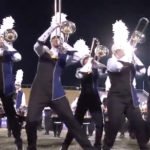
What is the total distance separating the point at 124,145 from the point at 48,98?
289 cm

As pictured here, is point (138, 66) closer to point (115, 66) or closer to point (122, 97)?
point (115, 66)

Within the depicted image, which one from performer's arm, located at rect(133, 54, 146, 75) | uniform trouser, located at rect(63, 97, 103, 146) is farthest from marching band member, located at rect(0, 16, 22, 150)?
performer's arm, located at rect(133, 54, 146, 75)

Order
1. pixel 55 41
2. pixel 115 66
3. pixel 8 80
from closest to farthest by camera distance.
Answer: pixel 55 41 < pixel 115 66 < pixel 8 80

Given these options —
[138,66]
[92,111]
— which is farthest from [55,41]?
[92,111]

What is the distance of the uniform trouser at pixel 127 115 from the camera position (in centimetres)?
664

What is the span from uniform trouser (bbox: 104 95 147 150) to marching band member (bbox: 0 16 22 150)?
1367mm

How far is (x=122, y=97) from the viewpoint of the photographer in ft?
22.1

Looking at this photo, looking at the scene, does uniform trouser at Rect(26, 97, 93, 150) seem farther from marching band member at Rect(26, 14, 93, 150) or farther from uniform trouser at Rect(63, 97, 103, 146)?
uniform trouser at Rect(63, 97, 103, 146)

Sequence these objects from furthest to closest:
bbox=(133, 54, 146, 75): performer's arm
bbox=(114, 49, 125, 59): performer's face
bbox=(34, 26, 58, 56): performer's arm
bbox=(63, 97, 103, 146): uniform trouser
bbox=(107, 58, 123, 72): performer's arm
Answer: bbox=(63, 97, 103, 146): uniform trouser → bbox=(133, 54, 146, 75): performer's arm → bbox=(114, 49, 125, 59): performer's face → bbox=(107, 58, 123, 72): performer's arm → bbox=(34, 26, 58, 56): performer's arm

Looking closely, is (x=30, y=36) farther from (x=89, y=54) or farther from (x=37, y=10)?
(x=89, y=54)

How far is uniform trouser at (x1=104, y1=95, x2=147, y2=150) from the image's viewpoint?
6637 mm

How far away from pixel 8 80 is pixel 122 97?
171 cm

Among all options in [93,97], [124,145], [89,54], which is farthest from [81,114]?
[124,145]

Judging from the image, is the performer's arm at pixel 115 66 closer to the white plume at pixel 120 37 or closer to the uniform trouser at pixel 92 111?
the white plume at pixel 120 37
